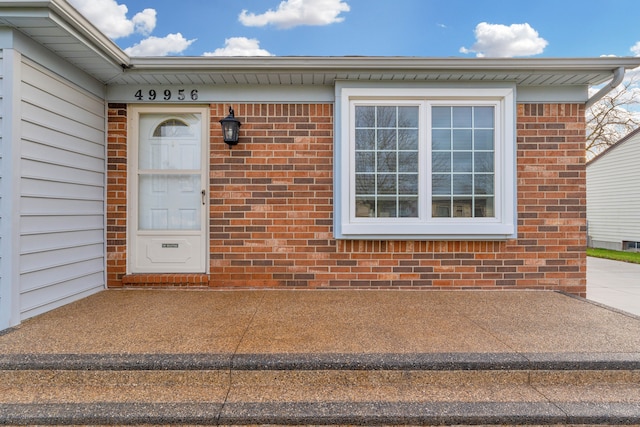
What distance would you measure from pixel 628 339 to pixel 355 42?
7640mm

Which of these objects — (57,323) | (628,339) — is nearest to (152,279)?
(57,323)

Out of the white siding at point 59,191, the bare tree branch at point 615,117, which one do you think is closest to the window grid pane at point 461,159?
the white siding at point 59,191

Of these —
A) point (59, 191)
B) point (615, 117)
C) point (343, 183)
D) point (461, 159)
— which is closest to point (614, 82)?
point (461, 159)

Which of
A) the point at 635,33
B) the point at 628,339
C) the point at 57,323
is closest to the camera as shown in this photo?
the point at 628,339

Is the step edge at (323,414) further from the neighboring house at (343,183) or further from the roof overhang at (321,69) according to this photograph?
the roof overhang at (321,69)

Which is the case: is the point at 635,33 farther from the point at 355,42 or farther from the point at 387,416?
the point at 387,416

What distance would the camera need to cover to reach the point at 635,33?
9.87 meters

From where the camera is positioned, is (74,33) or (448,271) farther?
(448,271)

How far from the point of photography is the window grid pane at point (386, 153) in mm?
3811

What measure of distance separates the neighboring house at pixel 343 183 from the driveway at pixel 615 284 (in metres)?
0.75

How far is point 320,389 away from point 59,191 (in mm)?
3053

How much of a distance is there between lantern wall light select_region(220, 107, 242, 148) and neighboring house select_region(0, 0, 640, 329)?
0.40ft

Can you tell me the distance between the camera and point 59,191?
3.22 m

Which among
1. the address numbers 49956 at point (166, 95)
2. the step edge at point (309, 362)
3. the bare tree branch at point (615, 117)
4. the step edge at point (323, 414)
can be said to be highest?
the bare tree branch at point (615, 117)
